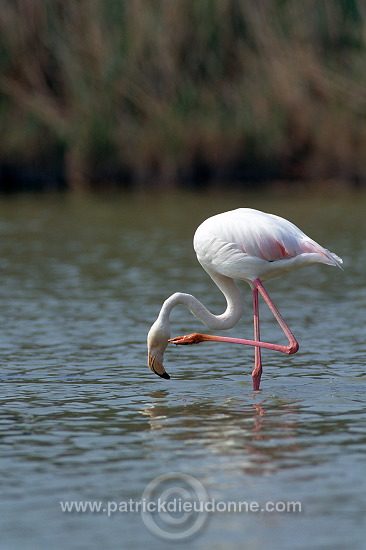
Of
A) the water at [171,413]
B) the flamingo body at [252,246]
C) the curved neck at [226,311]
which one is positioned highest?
the flamingo body at [252,246]

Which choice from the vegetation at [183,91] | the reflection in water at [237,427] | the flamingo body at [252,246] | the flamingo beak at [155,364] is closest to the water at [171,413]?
the reflection in water at [237,427]

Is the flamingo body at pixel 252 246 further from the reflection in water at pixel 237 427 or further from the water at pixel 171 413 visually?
the reflection in water at pixel 237 427

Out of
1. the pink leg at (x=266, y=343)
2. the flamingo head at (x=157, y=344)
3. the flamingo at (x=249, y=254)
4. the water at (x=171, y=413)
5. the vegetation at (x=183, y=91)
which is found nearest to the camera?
the water at (x=171, y=413)

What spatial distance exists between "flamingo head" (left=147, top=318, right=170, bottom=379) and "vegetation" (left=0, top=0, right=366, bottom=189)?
17361 mm

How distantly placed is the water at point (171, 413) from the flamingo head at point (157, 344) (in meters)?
0.19

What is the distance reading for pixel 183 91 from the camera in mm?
25438

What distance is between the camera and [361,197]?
2316 centimetres

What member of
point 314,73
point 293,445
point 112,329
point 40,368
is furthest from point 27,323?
point 314,73

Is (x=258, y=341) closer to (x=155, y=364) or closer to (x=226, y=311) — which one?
(x=226, y=311)

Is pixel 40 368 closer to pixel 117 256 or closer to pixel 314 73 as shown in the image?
pixel 117 256

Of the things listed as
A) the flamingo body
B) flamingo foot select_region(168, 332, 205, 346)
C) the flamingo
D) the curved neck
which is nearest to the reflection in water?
flamingo foot select_region(168, 332, 205, 346)

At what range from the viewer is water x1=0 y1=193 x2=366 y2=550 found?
5.08m

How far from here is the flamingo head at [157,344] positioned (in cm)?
784

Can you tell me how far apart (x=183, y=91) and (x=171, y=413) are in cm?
1877
